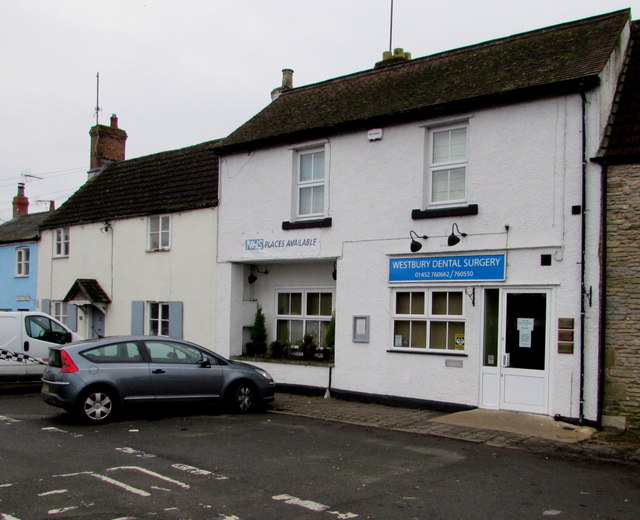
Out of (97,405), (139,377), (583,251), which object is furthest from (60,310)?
(583,251)

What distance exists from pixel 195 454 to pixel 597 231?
23.9 ft

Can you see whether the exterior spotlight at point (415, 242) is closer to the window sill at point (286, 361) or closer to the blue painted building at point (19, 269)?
the window sill at point (286, 361)

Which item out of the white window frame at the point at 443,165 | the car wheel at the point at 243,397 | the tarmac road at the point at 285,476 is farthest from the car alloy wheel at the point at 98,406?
the white window frame at the point at 443,165

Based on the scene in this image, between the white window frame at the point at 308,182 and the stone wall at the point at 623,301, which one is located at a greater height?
the white window frame at the point at 308,182

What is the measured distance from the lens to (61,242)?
75.8 feet

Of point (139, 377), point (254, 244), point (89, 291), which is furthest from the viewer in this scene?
point (89, 291)

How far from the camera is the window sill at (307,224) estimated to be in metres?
15.1

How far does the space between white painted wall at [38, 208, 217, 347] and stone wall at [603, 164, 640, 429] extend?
978 centimetres

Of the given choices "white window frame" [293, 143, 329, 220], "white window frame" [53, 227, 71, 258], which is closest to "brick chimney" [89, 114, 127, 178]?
"white window frame" [53, 227, 71, 258]

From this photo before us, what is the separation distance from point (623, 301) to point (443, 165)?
4.30 metres

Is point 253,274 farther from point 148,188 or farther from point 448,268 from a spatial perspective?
point 448,268

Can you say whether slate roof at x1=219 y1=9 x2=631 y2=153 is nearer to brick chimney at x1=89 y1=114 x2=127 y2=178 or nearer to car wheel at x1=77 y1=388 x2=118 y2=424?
car wheel at x1=77 y1=388 x2=118 y2=424

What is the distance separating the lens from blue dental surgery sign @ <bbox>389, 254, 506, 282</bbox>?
12.5 m

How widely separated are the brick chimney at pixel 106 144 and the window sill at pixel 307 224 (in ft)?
38.5
